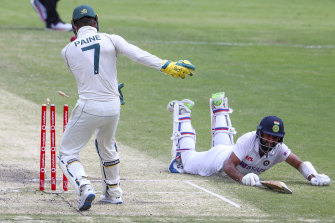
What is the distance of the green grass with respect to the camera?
1148 centimetres

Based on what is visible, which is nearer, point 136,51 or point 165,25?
point 136,51

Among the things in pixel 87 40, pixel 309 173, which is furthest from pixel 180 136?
pixel 87 40

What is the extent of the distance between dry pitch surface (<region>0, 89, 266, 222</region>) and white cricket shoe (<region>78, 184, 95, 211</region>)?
0.23 feet

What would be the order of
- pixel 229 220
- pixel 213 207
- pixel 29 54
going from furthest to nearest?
pixel 29 54
pixel 213 207
pixel 229 220

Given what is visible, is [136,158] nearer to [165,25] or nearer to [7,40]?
[7,40]

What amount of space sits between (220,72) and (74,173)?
1089 cm

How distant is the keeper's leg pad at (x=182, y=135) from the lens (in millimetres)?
9977

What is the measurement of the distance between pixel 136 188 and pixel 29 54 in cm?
1124

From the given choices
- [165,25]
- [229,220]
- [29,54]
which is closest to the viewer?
[229,220]

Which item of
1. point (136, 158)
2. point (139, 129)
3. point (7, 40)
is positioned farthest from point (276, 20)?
point (136, 158)

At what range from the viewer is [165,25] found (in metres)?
24.6

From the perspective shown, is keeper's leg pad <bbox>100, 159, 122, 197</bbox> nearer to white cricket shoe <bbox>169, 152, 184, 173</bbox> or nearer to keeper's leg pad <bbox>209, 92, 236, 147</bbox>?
white cricket shoe <bbox>169, 152, 184, 173</bbox>

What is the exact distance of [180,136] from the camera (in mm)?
10062

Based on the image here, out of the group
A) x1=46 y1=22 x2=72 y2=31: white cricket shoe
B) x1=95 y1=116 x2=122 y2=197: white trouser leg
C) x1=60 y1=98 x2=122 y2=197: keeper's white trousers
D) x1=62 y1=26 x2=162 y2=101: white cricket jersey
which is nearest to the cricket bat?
x1=95 y1=116 x2=122 y2=197: white trouser leg
